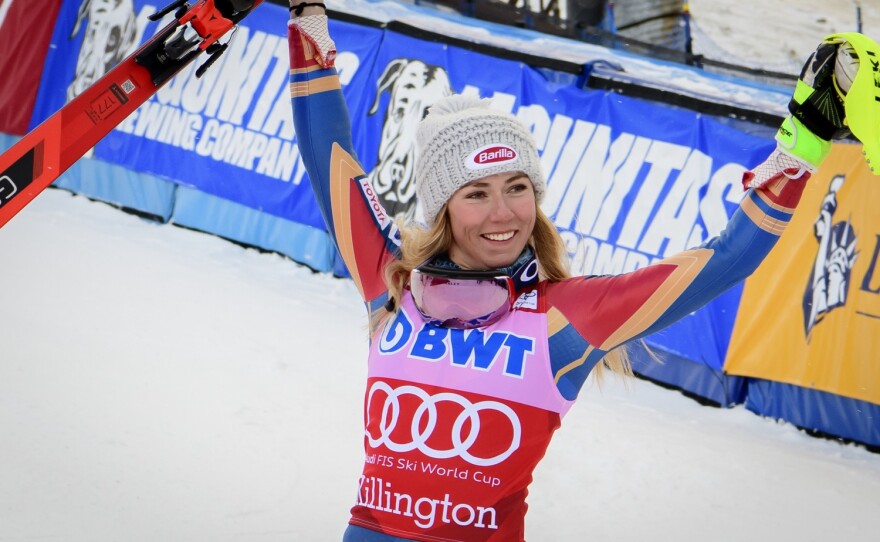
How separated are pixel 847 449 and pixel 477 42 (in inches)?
188

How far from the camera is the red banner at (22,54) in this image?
37.8 feet

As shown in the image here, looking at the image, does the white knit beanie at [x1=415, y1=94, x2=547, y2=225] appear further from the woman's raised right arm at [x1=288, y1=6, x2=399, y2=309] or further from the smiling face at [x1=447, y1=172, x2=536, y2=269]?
the woman's raised right arm at [x1=288, y1=6, x2=399, y2=309]

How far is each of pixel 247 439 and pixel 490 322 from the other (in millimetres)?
3066

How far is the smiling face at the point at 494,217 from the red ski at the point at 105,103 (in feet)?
3.61

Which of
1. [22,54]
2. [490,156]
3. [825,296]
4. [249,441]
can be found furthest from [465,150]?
[22,54]

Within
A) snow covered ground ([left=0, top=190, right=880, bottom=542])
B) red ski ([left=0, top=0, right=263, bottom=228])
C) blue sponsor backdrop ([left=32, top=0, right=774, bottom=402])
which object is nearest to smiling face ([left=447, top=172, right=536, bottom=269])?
red ski ([left=0, top=0, right=263, bottom=228])

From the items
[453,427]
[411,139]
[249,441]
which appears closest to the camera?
[453,427]

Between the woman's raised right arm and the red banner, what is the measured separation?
393 inches

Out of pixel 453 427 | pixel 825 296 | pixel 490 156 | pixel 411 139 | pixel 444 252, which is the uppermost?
pixel 411 139

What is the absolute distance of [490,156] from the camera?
254 cm

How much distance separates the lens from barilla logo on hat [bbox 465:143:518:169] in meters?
2.53

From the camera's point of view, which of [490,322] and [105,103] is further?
[105,103]

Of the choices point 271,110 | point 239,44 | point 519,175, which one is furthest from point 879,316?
point 239,44

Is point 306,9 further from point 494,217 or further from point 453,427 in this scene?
point 453,427
